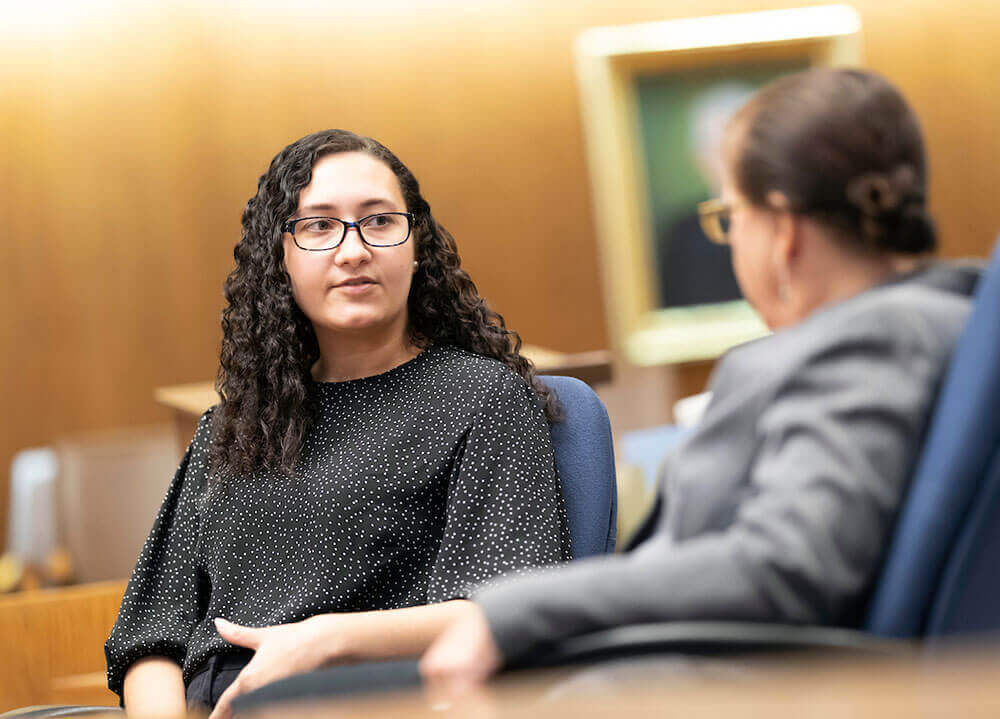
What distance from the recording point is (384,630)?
163 cm

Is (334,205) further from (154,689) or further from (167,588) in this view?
(154,689)

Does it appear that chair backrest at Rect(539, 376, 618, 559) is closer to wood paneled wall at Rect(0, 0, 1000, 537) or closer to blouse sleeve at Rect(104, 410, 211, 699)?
blouse sleeve at Rect(104, 410, 211, 699)

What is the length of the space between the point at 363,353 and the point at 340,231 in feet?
0.72

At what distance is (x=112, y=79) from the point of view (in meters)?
3.90

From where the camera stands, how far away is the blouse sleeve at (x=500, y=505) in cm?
170

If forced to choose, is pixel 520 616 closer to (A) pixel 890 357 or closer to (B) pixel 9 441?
(A) pixel 890 357

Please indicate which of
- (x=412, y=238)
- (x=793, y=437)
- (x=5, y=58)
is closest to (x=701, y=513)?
(x=793, y=437)

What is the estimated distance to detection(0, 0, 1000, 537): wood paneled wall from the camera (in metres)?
3.87

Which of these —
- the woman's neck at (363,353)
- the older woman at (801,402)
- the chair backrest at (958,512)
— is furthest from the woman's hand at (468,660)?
the woman's neck at (363,353)

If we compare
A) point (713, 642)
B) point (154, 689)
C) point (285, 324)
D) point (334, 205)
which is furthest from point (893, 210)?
point (154, 689)

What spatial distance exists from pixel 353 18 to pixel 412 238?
229 cm

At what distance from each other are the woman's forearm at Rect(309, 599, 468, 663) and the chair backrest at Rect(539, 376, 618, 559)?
302 mm

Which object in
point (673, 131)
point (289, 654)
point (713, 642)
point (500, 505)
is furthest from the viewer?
point (673, 131)

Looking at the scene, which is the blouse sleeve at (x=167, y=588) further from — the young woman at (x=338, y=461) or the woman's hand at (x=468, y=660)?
the woman's hand at (x=468, y=660)
